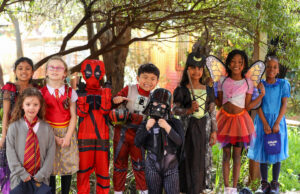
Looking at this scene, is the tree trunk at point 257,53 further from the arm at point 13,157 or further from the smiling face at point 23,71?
the arm at point 13,157

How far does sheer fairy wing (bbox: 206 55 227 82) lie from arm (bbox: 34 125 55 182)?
1.91 meters

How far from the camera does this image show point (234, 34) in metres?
4.58

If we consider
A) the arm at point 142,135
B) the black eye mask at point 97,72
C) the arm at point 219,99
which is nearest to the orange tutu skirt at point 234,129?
the arm at point 219,99

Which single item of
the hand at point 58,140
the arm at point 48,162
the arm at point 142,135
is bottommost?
the arm at point 48,162

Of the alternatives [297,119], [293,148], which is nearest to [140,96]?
[293,148]

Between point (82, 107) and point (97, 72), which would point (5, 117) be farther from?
point (97, 72)

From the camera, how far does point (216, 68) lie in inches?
149

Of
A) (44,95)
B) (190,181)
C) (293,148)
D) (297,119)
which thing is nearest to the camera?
(44,95)

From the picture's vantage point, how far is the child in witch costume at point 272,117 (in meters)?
3.99

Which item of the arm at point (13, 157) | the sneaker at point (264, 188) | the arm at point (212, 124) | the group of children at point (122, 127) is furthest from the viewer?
Result: the sneaker at point (264, 188)

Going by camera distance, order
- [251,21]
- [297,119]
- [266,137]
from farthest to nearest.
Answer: [297,119] → [266,137] → [251,21]

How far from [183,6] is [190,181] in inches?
84.0

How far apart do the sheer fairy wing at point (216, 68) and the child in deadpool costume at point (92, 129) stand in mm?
1275

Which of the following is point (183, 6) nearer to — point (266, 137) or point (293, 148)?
point (266, 137)
